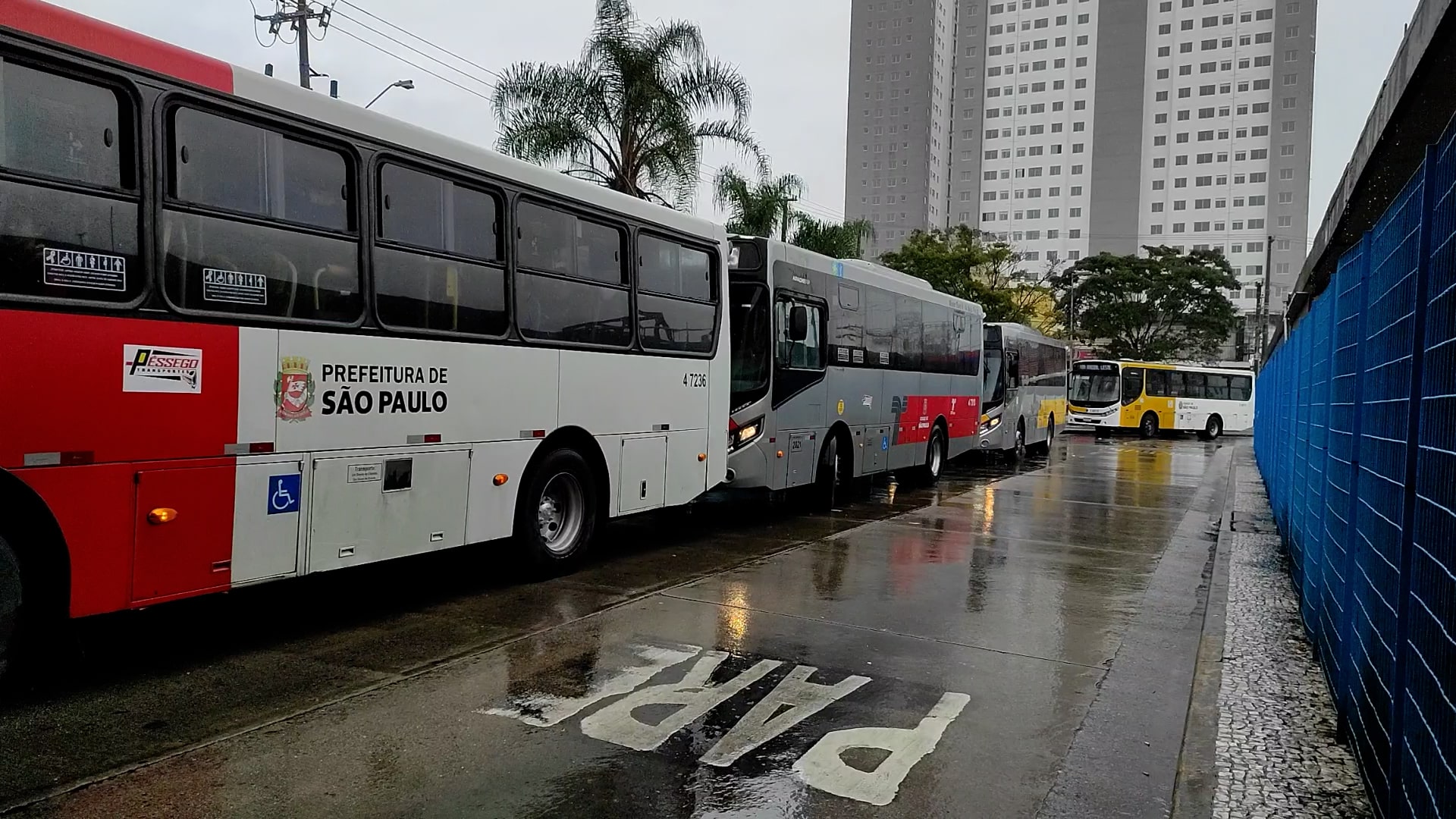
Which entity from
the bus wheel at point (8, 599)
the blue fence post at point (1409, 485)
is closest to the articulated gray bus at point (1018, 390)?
the blue fence post at point (1409, 485)

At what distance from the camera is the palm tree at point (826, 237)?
88.0 ft

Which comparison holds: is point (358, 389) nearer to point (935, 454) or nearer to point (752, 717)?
point (752, 717)

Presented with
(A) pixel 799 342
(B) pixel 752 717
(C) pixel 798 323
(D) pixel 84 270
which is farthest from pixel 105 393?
(A) pixel 799 342

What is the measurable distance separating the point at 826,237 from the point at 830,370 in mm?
14262

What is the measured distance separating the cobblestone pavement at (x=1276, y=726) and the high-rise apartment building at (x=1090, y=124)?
121313 millimetres

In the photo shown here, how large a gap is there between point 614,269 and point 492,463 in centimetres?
221

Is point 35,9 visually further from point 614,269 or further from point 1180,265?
point 1180,265

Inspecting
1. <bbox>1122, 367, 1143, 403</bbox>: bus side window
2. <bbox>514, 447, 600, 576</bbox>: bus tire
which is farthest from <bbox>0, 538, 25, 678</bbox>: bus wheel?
<bbox>1122, 367, 1143, 403</bbox>: bus side window

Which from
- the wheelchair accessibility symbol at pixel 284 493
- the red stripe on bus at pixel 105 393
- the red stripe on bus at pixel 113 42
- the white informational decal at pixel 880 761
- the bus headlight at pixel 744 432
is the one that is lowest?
the white informational decal at pixel 880 761

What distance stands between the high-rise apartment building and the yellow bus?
83.5 meters

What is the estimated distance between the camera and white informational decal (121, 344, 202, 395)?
533 centimetres

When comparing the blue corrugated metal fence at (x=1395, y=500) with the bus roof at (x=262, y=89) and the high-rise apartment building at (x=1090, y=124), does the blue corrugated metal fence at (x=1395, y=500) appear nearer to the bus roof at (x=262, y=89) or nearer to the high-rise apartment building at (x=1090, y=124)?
the bus roof at (x=262, y=89)

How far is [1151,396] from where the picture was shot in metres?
42.3

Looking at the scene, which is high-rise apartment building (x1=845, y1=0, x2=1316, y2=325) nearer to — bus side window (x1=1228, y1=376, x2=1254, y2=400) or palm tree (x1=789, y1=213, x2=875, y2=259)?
bus side window (x1=1228, y1=376, x2=1254, y2=400)
